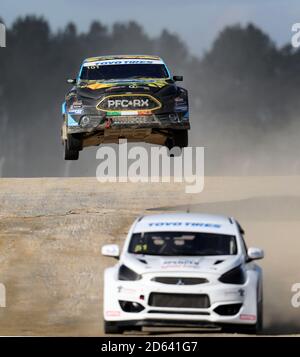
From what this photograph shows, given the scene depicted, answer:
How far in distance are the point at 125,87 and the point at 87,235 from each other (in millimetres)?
2729

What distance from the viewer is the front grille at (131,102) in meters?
22.8

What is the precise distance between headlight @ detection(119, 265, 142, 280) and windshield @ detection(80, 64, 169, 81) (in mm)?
8824

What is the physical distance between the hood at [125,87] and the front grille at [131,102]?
0.09 metres

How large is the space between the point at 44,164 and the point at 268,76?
13.2 m

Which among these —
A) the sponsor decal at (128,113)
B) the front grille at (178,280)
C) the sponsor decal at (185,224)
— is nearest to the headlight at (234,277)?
the front grille at (178,280)

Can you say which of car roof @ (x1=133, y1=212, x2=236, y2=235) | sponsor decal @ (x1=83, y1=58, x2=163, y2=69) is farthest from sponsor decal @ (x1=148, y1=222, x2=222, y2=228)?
sponsor decal @ (x1=83, y1=58, x2=163, y2=69)

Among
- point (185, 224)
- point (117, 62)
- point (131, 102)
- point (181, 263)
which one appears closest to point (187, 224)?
point (185, 224)

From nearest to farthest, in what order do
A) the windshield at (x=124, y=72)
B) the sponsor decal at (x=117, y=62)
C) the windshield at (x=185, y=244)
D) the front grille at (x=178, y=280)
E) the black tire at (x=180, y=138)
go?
1. the front grille at (x=178, y=280)
2. the windshield at (x=185, y=244)
3. the black tire at (x=180, y=138)
4. the windshield at (x=124, y=72)
5. the sponsor decal at (x=117, y=62)

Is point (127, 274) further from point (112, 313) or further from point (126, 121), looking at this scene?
point (126, 121)

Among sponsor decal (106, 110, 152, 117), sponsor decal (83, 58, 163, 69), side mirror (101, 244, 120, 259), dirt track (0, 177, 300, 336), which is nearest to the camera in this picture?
side mirror (101, 244, 120, 259)

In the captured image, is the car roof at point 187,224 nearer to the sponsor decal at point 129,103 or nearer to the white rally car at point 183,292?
the white rally car at point 183,292

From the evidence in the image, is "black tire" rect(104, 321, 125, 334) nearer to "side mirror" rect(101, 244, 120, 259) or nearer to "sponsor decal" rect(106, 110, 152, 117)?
"side mirror" rect(101, 244, 120, 259)

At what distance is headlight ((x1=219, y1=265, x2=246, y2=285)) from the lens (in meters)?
15.0

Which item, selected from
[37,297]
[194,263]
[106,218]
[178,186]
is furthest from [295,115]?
[194,263]
